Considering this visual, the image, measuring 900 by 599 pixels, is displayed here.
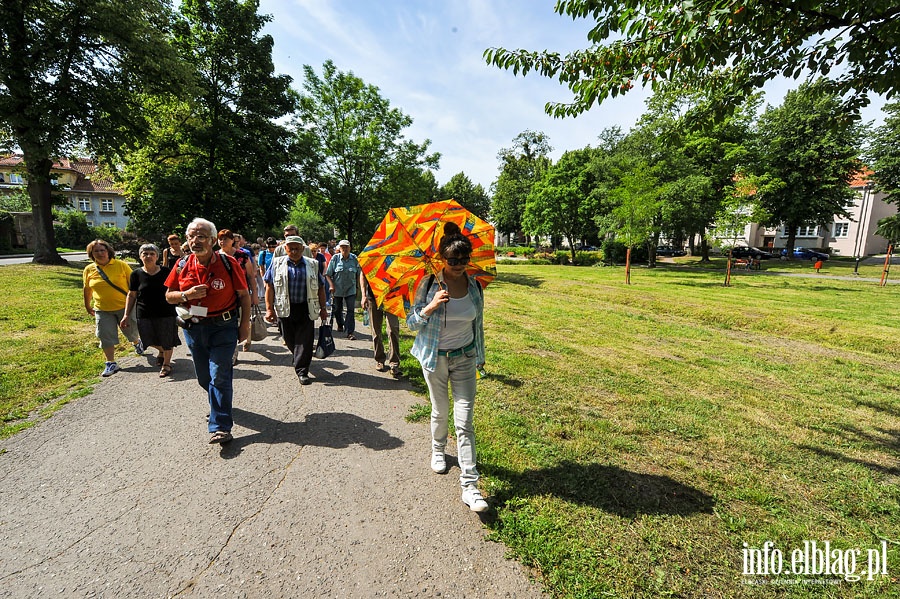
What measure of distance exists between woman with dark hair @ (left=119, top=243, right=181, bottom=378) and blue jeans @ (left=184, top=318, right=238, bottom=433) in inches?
95.5

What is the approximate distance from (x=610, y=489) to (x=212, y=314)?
4.13m

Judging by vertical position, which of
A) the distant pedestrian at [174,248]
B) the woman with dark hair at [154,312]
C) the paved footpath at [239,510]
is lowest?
the paved footpath at [239,510]

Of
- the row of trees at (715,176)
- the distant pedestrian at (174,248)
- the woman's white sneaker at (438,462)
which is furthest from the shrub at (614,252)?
the woman's white sneaker at (438,462)

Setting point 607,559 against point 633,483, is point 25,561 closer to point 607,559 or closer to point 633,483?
point 607,559

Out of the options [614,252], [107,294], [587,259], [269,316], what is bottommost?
[269,316]

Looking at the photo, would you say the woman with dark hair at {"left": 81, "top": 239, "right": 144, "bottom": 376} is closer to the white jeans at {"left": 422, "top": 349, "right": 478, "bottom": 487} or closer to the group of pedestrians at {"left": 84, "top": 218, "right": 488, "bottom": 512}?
the group of pedestrians at {"left": 84, "top": 218, "right": 488, "bottom": 512}

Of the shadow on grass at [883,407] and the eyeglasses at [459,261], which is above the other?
the eyeglasses at [459,261]

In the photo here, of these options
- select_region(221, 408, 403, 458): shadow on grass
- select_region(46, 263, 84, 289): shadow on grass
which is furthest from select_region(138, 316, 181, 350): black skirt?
select_region(46, 263, 84, 289): shadow on grass

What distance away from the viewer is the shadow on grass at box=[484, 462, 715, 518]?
3.05m

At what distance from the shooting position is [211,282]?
3875 millimetres

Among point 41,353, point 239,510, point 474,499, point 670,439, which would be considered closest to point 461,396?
point 474,499

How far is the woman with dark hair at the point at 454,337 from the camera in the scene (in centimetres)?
304

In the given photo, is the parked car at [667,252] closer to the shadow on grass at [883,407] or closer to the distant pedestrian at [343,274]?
the shadow on grass at [883,407]

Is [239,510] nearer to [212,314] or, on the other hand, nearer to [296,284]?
[212,314]
